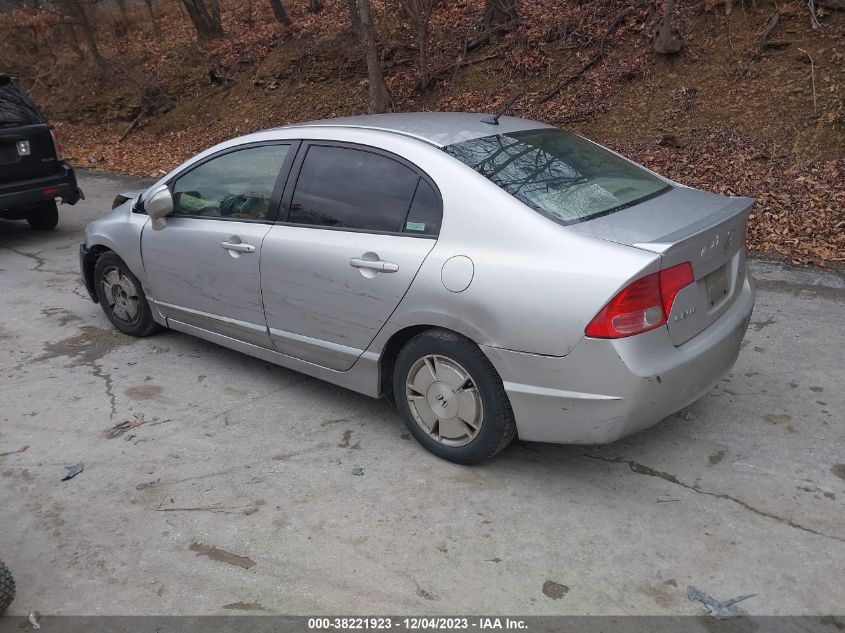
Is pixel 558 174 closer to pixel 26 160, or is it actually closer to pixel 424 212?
pixel 424 212

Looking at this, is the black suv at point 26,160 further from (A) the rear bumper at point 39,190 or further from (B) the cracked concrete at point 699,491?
(B) the cracked concrete at point 699,491

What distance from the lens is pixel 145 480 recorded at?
3797 mm

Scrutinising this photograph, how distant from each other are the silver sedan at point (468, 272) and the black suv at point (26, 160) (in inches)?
167

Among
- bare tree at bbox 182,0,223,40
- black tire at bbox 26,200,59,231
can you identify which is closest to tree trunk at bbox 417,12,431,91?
black tire at bbox 26,200,59,231

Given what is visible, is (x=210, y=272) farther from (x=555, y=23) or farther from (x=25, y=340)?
(x=555, y=23)

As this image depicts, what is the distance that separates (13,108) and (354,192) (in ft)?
20.0

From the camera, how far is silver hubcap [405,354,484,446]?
3.60 meters

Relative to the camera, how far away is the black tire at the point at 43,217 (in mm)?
9141

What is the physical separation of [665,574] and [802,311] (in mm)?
3239

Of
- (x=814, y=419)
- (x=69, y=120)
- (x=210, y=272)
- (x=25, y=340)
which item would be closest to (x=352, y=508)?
(x=210, y=272)

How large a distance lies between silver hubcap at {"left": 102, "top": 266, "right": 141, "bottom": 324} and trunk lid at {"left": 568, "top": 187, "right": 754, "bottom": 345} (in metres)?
3.56

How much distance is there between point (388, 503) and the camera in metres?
3.51

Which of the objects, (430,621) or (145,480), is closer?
(430,621)

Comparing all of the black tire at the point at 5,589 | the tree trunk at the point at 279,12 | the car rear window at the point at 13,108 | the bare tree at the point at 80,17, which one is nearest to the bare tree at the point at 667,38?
the car rear window at the point at 13,108
